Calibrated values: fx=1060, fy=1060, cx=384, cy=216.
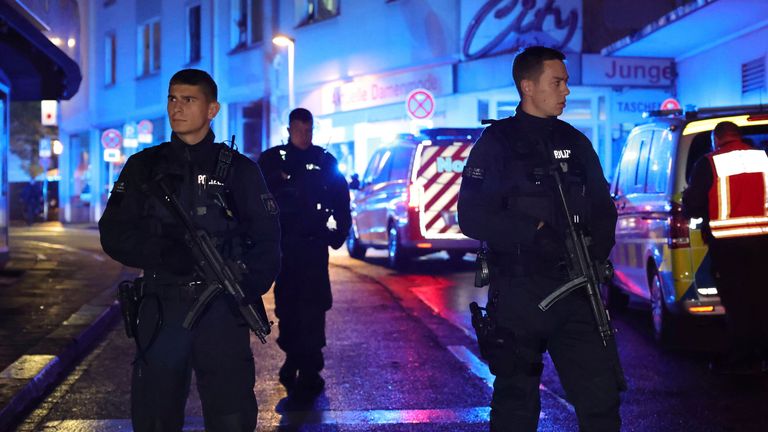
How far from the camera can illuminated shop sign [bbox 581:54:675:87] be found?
2098 centimetres

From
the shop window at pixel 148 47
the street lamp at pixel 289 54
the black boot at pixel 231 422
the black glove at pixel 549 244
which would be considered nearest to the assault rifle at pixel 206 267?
the black boot at pixel 231 422

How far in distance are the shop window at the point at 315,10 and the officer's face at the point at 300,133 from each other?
73.1 feet

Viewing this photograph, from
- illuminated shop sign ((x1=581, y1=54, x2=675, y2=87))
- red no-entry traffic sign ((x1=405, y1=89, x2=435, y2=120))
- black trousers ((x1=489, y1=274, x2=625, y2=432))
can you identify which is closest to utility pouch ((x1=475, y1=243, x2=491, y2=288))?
black trousers ((x1=489, y1=274, x2=625, y2=432))

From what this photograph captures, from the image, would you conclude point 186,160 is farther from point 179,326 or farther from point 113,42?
point 113,42

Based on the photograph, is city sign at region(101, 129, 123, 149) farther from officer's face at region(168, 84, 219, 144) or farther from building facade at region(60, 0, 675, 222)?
officer's face at region(168, 84, 219, 144)

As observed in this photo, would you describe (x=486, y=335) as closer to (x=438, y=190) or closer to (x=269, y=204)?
(x=269, y=204)

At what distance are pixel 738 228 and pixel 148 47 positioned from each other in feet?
109

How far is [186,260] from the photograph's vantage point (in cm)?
381

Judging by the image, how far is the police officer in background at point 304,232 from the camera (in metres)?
6.46

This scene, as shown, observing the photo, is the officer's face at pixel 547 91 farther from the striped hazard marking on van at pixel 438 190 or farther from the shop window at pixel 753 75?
the shop window at pixel 753 75

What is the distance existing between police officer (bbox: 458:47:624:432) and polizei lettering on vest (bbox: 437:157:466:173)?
411 inches

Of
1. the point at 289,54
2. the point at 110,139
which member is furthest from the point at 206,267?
the point at 110,139

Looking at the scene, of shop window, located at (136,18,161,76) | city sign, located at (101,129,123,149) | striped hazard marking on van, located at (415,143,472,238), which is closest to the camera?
striped hazard marking on van, located at (415,143,472,238)

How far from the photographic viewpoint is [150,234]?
394cm
